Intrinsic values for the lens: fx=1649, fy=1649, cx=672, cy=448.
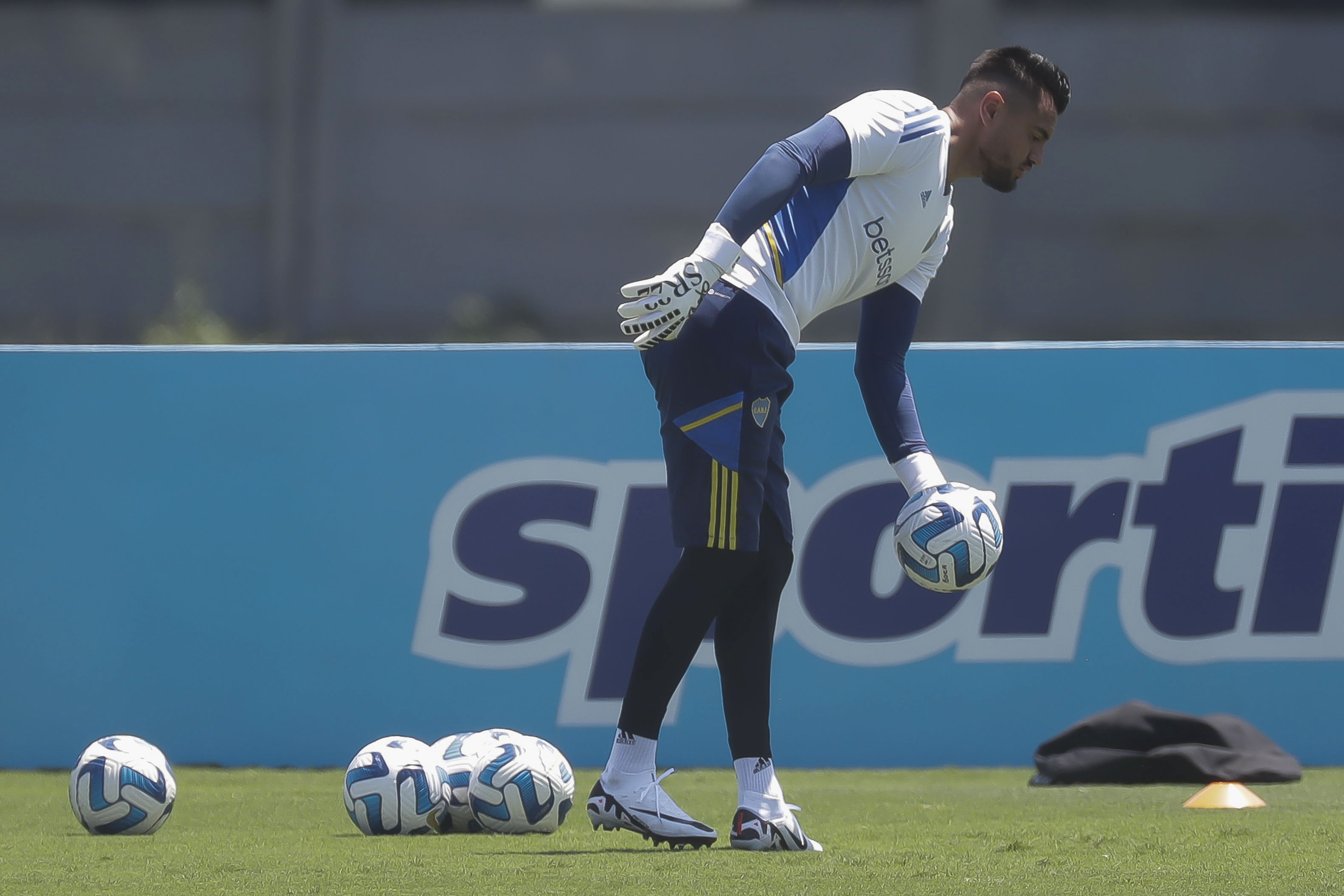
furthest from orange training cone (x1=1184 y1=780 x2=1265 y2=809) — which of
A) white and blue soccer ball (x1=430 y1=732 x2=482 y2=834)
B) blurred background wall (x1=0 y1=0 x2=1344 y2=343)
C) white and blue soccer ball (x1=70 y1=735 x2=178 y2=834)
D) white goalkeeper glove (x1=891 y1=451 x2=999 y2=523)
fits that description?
blurred background wall (x1=0 y1=0 x2=1344 y2=343)

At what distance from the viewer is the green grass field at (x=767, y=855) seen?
3.12 meters

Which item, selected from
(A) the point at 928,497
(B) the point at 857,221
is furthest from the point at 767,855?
(B) the point at 857,221

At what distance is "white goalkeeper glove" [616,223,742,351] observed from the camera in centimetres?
328

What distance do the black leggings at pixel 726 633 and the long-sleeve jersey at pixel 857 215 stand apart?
462mm

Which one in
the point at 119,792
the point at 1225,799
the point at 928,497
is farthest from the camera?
the point at 1225,799

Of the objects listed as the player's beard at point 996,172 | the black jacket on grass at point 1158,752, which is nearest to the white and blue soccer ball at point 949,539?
the player's beard at point 996,172

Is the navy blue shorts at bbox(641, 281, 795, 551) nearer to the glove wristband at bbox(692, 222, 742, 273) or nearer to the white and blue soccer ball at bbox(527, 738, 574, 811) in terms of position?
the glove wristband at bbox(692, 222, 742, 273)

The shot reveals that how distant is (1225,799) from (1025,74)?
2.10m

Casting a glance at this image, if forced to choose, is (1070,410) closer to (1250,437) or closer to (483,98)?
(1250,437)

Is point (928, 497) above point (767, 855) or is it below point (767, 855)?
above

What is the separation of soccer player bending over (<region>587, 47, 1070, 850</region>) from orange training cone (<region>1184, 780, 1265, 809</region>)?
1.43 meters

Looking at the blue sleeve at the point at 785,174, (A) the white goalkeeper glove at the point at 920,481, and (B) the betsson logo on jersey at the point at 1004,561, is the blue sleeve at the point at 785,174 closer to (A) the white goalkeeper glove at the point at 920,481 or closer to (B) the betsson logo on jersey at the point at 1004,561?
(A) the white goalkeeper glove at the point at 920,481

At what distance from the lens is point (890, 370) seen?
154 inches

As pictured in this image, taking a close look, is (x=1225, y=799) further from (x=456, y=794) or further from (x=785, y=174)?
(x=785, y=174)
